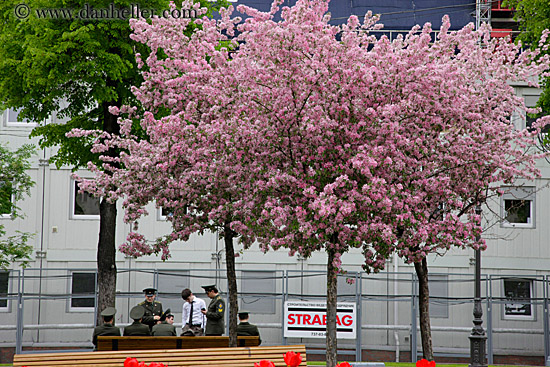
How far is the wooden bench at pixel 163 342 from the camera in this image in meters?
15.5

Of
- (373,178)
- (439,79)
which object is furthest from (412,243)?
(439,79)

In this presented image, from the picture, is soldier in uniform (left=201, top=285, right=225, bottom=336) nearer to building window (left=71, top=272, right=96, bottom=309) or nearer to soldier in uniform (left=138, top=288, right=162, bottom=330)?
soldier in uniform (left=138, top=288, right=162, bottom=330)

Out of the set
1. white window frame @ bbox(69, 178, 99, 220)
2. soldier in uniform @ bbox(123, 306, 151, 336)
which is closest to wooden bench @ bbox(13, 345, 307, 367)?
soldier in uniform @ bbox(123, 306, 151, 336)

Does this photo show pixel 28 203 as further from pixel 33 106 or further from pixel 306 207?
pixel 306 207

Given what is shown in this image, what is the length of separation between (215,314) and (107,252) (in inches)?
132

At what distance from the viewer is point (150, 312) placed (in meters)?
18.8

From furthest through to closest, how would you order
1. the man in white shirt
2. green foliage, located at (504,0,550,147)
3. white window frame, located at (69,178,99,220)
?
white window frame, located at (69,178,99,220), green foliage, located at (504,0,550,147), the man in white shirt

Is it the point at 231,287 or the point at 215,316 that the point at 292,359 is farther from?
the point at 215,316

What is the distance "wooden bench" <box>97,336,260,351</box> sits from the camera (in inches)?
612

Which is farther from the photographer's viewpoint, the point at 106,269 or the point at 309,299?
the point at 309,299

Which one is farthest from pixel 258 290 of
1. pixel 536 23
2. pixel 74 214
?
pixel 536 23

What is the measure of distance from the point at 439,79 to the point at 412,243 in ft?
9.43

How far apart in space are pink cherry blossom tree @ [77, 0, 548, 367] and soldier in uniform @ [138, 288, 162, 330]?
322 centimetres

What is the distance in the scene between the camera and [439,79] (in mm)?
13500
